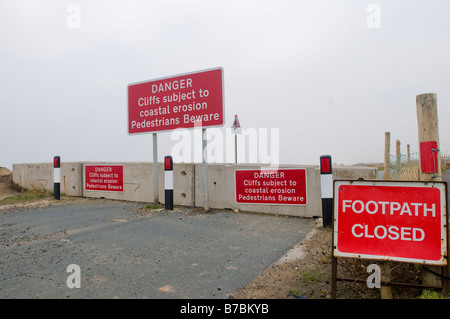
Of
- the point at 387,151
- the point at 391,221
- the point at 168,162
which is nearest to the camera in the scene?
the point at 391,221

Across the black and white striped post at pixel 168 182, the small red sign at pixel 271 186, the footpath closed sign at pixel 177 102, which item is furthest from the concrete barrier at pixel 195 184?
the footpath closed sign at pixel 177 102

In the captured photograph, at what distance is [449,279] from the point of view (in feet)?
9.11

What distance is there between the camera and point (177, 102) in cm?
840

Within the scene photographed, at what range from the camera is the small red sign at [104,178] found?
9.98 m

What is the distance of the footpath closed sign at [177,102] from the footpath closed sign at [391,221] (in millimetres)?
4989

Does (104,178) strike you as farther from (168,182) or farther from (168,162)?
(168,162)

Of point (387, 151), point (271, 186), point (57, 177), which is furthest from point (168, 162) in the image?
point (387, 151)

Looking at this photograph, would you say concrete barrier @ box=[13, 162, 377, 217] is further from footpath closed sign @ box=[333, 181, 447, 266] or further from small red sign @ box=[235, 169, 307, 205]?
footpath closed sign @ box=[333, 181, 447, 266]

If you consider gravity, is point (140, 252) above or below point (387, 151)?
below

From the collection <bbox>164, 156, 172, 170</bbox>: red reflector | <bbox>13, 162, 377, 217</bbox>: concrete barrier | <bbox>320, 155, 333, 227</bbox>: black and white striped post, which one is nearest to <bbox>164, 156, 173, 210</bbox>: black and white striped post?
<bbox>164, 156, 172, 170</bbox>: red reflector

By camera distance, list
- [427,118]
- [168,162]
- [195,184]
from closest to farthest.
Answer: [427,118] → [168,162] → [195,184]

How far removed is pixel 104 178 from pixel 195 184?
3969 millimetres
